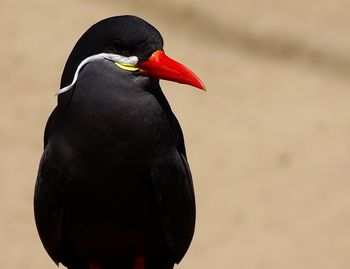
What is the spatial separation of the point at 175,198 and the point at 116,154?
0.33 m

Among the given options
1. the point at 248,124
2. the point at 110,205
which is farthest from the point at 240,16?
the point at 110,205

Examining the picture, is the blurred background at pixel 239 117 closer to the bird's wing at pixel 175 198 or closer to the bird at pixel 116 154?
the bird's wing at pixel 175 198

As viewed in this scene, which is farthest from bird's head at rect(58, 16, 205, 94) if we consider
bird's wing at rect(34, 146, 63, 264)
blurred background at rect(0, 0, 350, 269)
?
blurred background at rect(0, 0, 350, 269)

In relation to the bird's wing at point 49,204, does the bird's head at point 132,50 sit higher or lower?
higher

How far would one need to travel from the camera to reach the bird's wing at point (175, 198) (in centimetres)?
368

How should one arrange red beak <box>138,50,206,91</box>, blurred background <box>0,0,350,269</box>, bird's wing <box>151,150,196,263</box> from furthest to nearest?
blurred background <box>0,0,350,269</box>
bird's wing <box>151,150,196,263</box>
red beak <box>138,50,206,91</box>

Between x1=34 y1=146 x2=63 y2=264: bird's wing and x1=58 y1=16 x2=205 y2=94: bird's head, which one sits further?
x1=34 y1=146 x2=63 y2=264: bird's wing

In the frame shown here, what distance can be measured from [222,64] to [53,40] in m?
1.22

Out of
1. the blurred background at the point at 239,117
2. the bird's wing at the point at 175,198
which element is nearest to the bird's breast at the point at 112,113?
the bird's wing at the point at 175,198

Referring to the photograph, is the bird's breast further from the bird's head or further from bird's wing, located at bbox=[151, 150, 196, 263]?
bird's wing, located at bbox=[151, 150, 196, 263]

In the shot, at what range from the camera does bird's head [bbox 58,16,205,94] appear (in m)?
3.52

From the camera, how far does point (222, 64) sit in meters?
8.09

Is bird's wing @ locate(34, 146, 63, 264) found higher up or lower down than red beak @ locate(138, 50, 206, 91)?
lower down

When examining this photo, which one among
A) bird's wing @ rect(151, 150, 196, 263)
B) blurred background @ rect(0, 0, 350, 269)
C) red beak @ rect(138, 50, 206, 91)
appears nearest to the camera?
red beak @ rect(138, 50, 206, 91)
